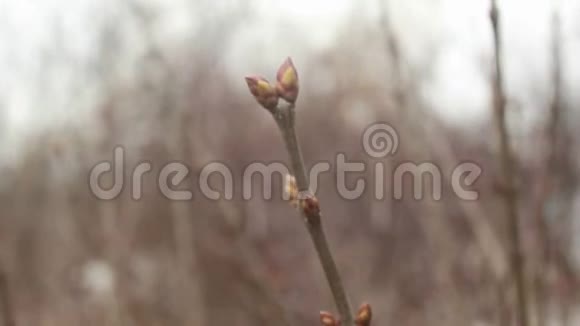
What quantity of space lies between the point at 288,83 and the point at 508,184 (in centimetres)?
67

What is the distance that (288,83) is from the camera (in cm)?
72

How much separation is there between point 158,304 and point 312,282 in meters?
1.47

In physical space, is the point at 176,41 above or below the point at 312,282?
above

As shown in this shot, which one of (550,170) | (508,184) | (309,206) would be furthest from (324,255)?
(550,170)

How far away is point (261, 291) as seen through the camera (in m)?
1.76

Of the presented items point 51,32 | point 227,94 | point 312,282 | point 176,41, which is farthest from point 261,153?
point 51,32

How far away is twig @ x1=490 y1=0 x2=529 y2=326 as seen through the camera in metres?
1.08

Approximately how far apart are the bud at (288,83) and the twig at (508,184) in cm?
42

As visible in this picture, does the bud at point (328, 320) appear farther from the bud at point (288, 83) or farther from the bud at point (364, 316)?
the bud at point (288, 83)

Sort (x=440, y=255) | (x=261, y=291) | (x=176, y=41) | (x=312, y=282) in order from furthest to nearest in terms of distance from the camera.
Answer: (x=312, y=282), (x=176, y=41), (x=440, y=255), (x=261, y=291)

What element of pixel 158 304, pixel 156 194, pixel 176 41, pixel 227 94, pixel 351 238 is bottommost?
pixel 351 238

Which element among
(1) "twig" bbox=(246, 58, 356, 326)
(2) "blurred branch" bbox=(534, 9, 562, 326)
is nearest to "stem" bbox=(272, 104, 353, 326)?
(1) "twig" bbox=(246, 58, 356, 326)

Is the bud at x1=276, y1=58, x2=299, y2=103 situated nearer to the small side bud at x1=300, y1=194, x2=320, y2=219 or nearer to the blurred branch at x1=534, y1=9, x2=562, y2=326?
the small side bud at x1=300, y1=194, x2=320, y2=219

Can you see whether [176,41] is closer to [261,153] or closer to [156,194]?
[156,194]
